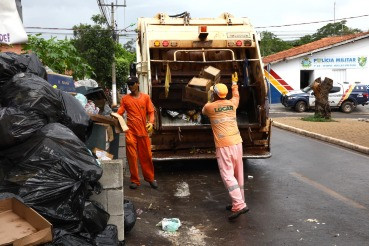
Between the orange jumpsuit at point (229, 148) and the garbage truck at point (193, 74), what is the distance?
156 cm

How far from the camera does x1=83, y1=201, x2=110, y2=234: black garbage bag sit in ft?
11.7

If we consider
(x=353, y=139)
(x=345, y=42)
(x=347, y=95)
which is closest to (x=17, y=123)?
(x=353, y=139)

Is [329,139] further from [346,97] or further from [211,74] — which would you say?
[346,97]

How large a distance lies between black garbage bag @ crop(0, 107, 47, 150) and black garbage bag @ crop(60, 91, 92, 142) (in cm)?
43

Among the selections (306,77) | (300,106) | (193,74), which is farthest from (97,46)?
(193,74)

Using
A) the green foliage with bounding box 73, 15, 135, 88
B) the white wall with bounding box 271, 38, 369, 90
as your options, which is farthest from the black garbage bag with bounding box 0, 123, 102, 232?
the white wall with bounding box 271, 38, 369, 90

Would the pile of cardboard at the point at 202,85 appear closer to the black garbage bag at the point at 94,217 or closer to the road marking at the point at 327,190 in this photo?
the road marking at the point at 327,190

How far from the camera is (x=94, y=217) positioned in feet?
12.0

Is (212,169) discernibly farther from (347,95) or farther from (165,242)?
(347,95)

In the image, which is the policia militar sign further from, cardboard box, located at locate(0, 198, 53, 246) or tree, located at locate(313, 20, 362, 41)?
tree, located at locate(313, 20, 362, 41)

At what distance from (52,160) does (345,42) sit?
28.3m

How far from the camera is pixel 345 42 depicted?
28.9m

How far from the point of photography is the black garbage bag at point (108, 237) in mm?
3635

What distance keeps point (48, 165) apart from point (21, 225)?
553 mm
